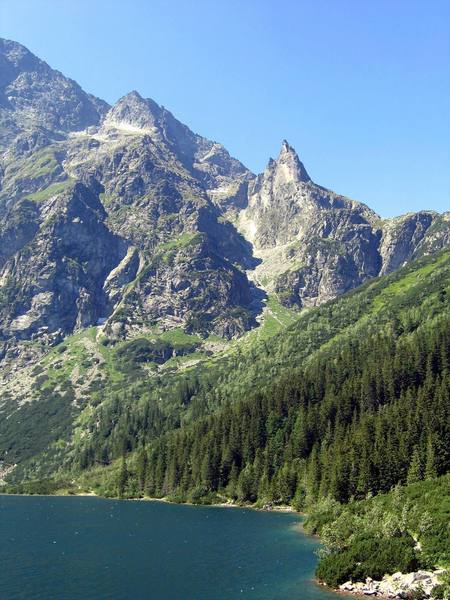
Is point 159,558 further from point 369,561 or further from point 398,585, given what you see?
point 398,585

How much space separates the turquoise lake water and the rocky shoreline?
3908 millimetres

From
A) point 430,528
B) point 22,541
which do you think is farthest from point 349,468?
point 22,541

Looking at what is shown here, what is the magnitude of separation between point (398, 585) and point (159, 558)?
42357 mm

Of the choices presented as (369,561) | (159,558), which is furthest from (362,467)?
(369,561)

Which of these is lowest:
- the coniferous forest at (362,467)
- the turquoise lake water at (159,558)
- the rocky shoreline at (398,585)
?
the turquoise lake water at (159,558)

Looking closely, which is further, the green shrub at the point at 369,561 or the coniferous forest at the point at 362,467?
the coniferous forest at the point at 362,467

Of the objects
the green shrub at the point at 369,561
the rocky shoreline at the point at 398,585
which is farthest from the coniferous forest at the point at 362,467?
the rocky shoreline at the point at 398,585

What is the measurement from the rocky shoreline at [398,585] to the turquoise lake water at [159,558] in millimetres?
3908

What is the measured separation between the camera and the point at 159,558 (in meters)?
94.2

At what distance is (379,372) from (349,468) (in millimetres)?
63504

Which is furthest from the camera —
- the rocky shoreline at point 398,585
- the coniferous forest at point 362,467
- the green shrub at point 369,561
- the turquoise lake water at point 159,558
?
the coniferous forest at point 362,467

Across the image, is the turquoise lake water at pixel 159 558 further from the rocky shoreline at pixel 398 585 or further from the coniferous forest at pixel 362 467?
the coniferous forest at pixel 362 467

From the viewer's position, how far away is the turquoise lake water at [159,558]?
73.7m

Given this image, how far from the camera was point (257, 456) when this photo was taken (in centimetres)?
18525
